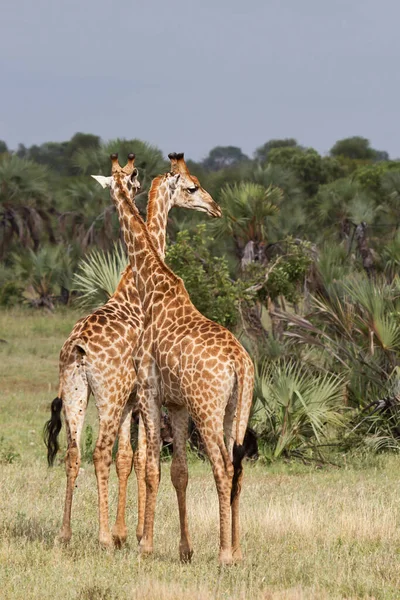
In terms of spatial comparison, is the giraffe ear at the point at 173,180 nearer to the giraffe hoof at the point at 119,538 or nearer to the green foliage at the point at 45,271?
the giraffe hoof at the point at 119,538

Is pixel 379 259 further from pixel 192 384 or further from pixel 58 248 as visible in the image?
pixel 192 384

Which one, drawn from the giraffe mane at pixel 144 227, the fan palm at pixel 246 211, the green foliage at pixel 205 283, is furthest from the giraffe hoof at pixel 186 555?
the fan palm at pixel 246 211

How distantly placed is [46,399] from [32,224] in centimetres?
1637

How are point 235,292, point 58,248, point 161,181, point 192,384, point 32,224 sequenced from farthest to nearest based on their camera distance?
point 32,224 → point 58,248 → point 235,292 → point 161,181 → point 192,384

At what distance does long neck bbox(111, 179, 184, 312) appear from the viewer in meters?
7.20

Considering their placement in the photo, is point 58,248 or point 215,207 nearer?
point 215,207

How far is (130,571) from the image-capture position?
6.52m

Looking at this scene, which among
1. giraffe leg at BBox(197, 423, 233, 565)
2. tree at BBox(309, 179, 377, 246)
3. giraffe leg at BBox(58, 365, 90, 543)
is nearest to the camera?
giraffe leg at BBox(197, 423, 233, 565)

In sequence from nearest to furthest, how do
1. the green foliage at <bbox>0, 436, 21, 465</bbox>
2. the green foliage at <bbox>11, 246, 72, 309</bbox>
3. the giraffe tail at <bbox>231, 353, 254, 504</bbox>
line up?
the giraffe tail at <bbox>231, 353, 254, 504</bbox>, the green foliage at <bbox>0, 436, 21, 465</bbox>, the green foliage at <bbox>11, 246, 72, 309</bbox>

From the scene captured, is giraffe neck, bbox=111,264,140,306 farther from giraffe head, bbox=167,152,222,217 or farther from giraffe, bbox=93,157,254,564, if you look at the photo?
giraffe head, bbox=167,152,222,217

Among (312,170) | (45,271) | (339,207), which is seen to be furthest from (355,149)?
(45,271)

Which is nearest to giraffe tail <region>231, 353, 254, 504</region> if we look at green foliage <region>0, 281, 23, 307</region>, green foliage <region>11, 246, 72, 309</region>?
green foliage <region>11, 246, 72, 309</region>

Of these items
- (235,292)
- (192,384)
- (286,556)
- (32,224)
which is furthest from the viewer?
(32,224)

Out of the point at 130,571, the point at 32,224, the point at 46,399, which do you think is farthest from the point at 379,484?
the point at 32,224
